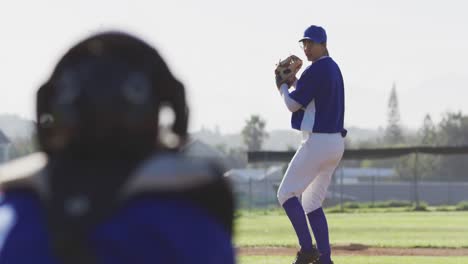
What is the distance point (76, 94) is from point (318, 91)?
7563 millimetres

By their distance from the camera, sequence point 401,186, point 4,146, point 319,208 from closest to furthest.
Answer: point 319,208, point 4,146, point 401,186

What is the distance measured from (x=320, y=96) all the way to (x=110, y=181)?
25.0 feet

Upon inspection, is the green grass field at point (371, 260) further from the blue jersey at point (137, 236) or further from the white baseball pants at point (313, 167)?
the blue jersey at point (137, 236)

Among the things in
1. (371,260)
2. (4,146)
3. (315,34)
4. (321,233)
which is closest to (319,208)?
(321,233)

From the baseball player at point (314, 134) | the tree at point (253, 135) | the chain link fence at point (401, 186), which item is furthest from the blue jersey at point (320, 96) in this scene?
the tree at point (253, 135)

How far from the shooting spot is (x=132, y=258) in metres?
1.87

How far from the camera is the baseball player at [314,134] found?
30.9 feet

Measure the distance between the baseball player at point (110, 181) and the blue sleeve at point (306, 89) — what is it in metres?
7.34

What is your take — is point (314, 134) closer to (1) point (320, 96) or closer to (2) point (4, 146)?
(1) point (320, 96)

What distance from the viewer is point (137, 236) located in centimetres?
187

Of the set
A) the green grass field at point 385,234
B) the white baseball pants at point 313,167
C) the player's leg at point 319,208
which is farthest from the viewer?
the green grass field at point 385,234

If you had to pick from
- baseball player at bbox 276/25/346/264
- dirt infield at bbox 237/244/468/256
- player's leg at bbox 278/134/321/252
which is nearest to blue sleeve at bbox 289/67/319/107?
baseball player at bbox 276/25/346/264

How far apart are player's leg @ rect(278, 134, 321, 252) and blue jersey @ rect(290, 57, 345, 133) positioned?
204mm

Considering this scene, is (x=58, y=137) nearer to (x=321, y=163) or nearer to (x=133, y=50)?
(x=133, y=50)
